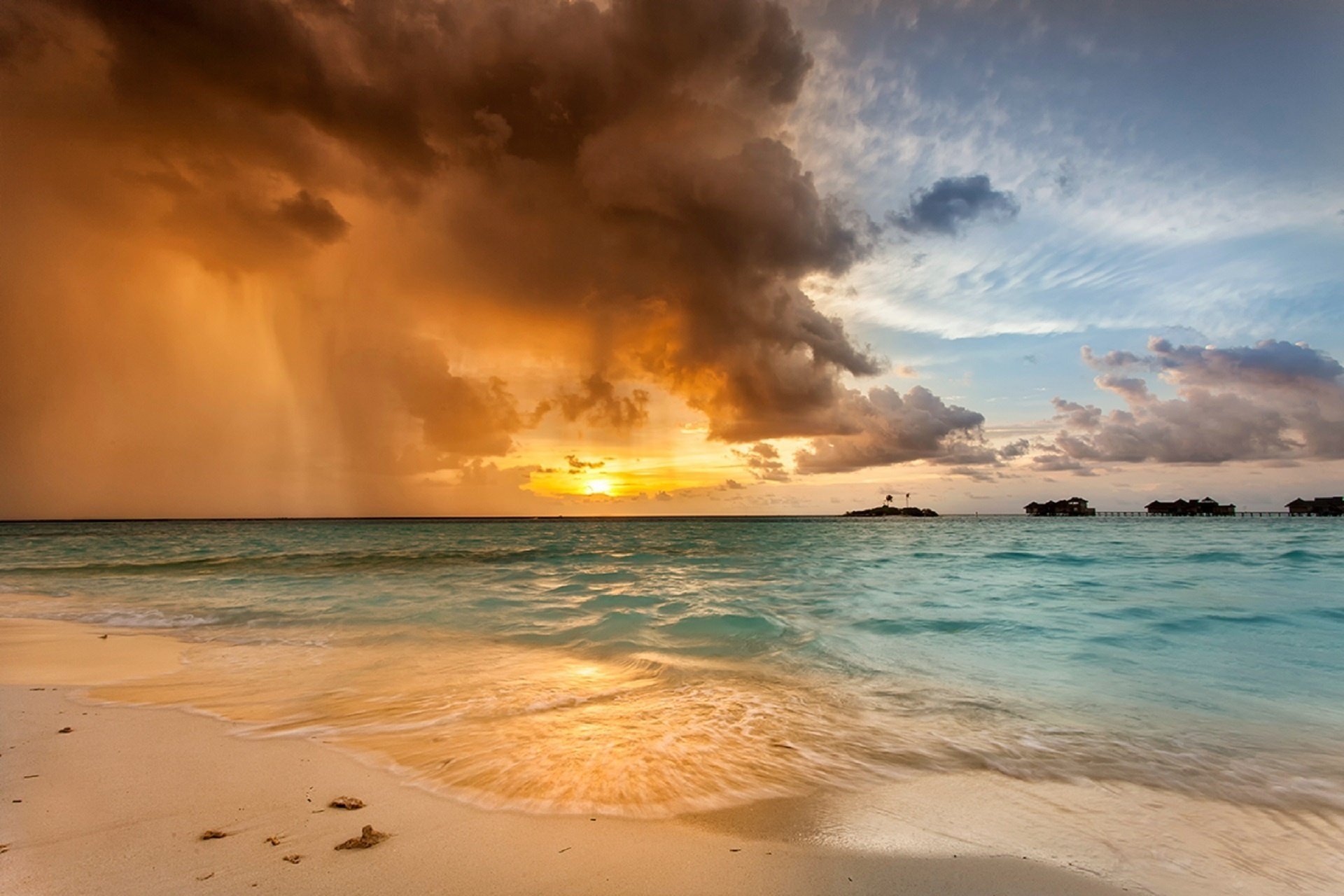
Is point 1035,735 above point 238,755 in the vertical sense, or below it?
below

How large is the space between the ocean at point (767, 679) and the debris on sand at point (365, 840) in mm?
729

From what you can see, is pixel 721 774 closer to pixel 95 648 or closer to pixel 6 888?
pixel 6 888

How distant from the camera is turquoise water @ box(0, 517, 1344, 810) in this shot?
5734 mm

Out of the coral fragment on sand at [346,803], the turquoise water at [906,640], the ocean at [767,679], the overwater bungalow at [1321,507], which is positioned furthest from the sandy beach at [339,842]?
the overwater bungalow at [1321,507]

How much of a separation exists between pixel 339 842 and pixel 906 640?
9.84 m

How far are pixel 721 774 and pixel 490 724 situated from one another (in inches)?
99.7

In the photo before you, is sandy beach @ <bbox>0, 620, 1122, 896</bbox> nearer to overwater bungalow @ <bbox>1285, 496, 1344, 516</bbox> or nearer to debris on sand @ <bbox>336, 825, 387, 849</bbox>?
debris on sand @ <bbox>336, 825, 387, 849</bbox>

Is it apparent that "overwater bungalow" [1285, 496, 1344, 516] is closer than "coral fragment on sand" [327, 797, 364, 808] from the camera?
No

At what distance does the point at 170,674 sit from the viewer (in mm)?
8203

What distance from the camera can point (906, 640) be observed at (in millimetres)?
11133

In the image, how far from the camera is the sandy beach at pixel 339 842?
10.5 feet

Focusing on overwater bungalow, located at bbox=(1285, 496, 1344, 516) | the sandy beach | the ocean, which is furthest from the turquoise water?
overwater bungalow, located at bbox=(1285, 496, 1344, 516)

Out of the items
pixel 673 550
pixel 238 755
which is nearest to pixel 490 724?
pixel 238 755

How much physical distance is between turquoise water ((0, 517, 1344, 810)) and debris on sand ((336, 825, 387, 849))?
6.60 feet
